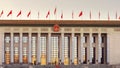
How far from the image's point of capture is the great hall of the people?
88.9 metres

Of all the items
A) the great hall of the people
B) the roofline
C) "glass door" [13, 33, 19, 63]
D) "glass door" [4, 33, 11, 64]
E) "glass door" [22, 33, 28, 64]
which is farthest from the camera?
"glass door" [22, 33, 28, 64]

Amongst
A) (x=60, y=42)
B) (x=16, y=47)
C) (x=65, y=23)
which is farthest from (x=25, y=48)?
(x=65, y=23)

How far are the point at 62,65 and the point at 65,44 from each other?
797 centimetres

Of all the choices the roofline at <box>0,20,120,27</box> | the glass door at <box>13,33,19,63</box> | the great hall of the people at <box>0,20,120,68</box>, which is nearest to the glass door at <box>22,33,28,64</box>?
the great hall of the people at <box>0,20,120,68</box>

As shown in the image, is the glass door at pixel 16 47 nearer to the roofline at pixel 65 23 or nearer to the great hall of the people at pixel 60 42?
the great hall of the people at pixel 60 42

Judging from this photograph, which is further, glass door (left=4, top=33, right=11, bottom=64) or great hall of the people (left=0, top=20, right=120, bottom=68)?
glass door (left=4, top=33, right=11, bottom=64)

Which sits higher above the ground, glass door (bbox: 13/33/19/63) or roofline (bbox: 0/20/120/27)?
roofline (bbox: 0/20/120/27)

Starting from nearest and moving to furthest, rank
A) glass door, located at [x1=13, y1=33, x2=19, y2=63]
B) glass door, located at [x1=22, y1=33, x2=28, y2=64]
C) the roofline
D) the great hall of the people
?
the roofline
the great hall of the people
glass door, located at [x1=13, y1=33, x2=19, y2=63]
glass door, located at [x1=22, y1=33, x2=28, y2=64]

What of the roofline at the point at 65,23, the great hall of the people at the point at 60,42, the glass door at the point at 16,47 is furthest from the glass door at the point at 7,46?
the roofline at the point at 65,23

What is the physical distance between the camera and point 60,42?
90.9m

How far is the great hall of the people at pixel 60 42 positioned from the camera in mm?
88938

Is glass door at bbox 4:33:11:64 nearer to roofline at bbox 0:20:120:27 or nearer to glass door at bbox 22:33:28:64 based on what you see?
glass door at bbox 22:33:28:64

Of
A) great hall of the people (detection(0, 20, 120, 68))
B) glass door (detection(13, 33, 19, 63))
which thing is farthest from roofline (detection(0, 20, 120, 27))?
glass door (detection(13, 33, 19, 63))

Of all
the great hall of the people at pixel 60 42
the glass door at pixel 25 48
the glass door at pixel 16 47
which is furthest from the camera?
the glass door at pixel 25 48
